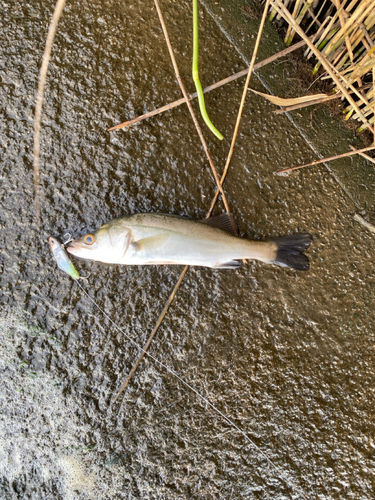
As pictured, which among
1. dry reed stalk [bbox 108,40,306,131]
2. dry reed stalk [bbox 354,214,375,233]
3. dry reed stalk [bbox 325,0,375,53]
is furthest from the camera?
dry reed stalk [bbox 354,214,375,233]

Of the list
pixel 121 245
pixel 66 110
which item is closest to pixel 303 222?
pixel 121 245

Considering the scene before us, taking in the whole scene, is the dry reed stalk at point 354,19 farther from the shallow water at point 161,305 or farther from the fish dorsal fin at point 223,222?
the fish dorsal fin at point 223,222

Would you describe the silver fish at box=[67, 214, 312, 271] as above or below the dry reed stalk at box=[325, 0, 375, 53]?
below

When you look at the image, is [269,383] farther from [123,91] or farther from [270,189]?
[123,91]

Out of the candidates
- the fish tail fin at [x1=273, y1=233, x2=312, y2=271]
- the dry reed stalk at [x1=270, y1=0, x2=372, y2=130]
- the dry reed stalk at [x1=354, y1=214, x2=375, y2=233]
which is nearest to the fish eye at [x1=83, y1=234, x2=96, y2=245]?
the fish tail fin at [x1=273, y1=233, x2=312, y2=271]

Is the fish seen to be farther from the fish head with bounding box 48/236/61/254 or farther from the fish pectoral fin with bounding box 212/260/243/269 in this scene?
the fish pectoral fin with bounding box 212/260/243/269

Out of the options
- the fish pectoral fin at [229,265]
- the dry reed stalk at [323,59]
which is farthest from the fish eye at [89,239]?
the dry reed stalk at [323,59]
